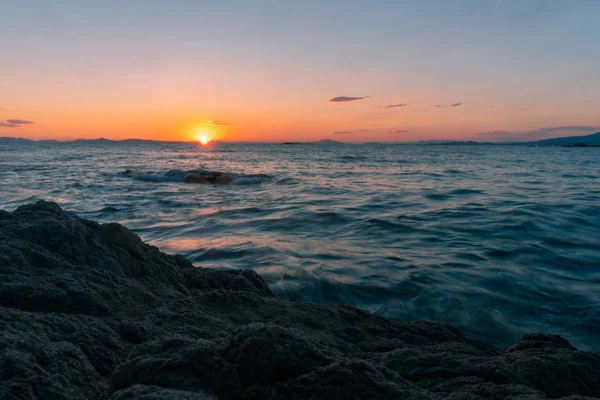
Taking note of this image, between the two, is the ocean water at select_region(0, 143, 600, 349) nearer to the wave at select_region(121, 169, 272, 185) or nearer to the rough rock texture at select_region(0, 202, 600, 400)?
the rough rock texture at select_region(0, 202, 600, 400)

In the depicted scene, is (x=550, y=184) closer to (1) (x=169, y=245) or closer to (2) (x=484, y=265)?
(2) (x=484, y=265)

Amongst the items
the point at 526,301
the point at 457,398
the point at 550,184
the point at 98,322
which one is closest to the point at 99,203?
the point at 98,322

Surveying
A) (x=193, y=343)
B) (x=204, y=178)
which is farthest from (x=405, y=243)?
(x=204, y=178)

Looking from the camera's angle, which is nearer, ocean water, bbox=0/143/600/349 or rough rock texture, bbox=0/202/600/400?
rough rock texture, bbox=0/202/600/400

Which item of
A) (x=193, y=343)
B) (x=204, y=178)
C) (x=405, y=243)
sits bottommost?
(x=405, y=243)

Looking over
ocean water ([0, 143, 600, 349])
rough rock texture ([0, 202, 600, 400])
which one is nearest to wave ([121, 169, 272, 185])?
ocean water ([0, 143, 600, 349])

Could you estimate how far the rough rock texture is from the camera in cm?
Result: 164

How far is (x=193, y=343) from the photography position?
188 cm

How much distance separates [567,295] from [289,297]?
3.75m

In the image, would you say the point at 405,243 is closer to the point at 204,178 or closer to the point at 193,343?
the point at 193,343

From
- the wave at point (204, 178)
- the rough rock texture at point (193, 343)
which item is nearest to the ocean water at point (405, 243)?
the rough rock texture at point (193, 343)

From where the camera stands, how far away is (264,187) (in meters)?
17.8

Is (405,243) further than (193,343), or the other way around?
(405,243)

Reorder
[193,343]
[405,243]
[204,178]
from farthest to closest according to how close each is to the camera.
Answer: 1. [204,178]
2. [405,243]
3. [193,343]
